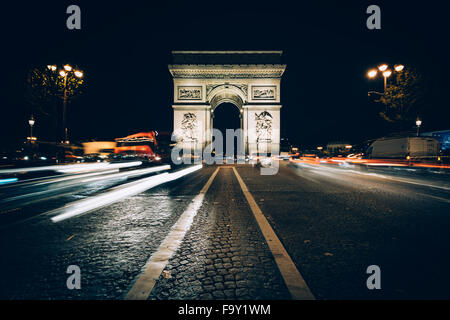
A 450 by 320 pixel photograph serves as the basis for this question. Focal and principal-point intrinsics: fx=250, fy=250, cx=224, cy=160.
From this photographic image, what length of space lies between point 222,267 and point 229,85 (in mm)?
38907

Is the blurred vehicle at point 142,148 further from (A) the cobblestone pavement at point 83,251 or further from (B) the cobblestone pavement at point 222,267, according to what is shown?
(B) the cobblestone pavement at point 222,267

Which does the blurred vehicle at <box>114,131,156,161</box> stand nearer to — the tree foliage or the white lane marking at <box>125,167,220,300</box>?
the tree foliage

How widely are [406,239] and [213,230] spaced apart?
224 cm

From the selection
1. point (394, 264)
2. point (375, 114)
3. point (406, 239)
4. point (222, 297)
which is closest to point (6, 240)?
point (222, 297)

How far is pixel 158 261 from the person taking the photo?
2.28m

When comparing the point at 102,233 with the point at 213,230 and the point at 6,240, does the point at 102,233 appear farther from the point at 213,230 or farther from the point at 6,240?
the point at 213,230

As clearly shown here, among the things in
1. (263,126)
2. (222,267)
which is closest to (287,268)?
(222,267)

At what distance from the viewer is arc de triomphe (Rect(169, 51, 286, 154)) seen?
37.8m

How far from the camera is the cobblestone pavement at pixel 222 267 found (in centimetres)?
178

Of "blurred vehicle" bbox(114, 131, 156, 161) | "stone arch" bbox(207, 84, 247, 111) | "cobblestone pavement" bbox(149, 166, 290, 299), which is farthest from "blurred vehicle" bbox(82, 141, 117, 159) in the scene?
"cobblestone pavement" bbox(149, 166, 290, 299)

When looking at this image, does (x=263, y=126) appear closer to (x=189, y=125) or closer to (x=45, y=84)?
(x=189, y=125)

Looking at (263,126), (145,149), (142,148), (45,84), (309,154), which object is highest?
(45,84)

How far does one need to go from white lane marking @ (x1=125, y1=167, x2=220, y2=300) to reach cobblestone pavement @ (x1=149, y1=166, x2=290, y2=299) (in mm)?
55

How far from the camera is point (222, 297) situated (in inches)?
68.8
